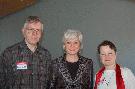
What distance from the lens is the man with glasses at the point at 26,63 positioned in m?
3.12

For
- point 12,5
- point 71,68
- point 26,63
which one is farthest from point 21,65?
point 12,5

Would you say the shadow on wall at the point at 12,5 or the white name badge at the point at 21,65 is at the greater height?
the shadow on wall at the point at 12,5

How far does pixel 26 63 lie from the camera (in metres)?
3.15

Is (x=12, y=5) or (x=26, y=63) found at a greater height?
(x=12, y=5)

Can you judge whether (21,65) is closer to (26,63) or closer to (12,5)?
(26,63)

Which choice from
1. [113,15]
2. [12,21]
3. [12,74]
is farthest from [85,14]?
[12,74]

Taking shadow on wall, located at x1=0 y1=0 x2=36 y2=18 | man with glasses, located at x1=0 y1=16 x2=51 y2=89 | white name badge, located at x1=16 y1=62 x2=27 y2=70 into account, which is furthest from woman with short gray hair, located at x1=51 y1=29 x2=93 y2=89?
shadow on wall, located at x1=0 y1=0 x2=36 y2=18

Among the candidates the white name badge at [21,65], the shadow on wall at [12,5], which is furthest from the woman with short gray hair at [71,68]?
the shadow on wall at [12,5]

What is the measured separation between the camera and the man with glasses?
3121mm

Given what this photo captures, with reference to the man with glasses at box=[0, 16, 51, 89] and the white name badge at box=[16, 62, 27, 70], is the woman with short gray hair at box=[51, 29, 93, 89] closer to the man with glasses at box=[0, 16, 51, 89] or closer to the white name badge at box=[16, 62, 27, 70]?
the man with glasses at box=[0, 16, 51, 89]

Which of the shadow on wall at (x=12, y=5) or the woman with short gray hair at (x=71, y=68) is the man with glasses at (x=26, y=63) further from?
the shadow on wall at (x=12, y=5)

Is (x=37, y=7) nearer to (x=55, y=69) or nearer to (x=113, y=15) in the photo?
(x=113, y=15)

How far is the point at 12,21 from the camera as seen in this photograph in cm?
482

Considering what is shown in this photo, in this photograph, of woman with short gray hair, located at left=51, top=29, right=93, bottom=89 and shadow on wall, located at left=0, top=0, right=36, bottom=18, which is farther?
shadow on wall, located at left=0, top=0, right=36, bottom=18
